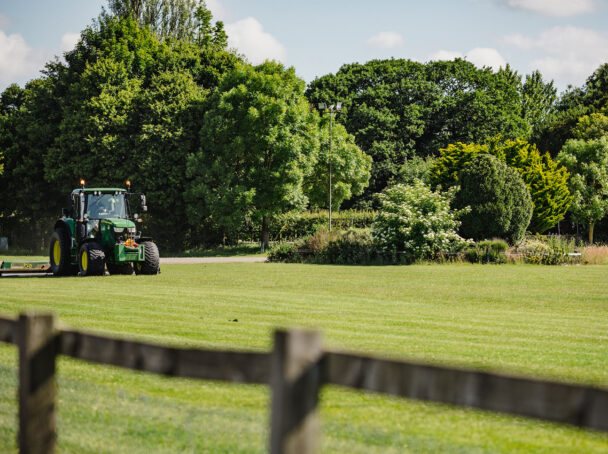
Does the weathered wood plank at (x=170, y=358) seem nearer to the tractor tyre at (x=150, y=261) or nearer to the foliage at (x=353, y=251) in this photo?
the tractor tyre at (x=150, y=261)

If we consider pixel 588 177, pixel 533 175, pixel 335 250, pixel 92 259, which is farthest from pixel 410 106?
pixel 92 259

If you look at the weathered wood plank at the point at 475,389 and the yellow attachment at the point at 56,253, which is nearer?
the weathered wood plank at the point at 475,389

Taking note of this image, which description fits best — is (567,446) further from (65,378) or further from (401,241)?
(401,241)

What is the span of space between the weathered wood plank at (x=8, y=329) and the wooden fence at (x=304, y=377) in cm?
19

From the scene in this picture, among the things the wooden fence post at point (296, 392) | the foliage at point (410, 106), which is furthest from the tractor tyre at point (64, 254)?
the foliage at point (410, 106)

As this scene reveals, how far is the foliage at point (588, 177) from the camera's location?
50.3 metres

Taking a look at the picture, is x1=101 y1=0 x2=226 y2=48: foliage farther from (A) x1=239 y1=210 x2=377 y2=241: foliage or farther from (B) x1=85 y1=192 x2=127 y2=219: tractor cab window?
(B) x1=85 y1=192 x2=127 y2=219: tractor cab window

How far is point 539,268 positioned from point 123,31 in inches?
1330

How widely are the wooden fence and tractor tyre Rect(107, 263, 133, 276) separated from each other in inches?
823

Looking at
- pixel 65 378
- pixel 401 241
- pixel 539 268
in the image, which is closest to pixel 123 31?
pixel 401 241

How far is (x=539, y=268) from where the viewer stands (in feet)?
89.8

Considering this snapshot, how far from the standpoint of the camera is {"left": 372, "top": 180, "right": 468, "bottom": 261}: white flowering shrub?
30.5 m

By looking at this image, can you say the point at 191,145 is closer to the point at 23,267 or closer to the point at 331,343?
the point at 23,267

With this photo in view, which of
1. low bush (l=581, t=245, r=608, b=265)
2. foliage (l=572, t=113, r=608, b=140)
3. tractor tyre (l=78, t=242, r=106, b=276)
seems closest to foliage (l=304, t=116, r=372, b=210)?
foliage (l=572, t=113, r=608, b=140)
